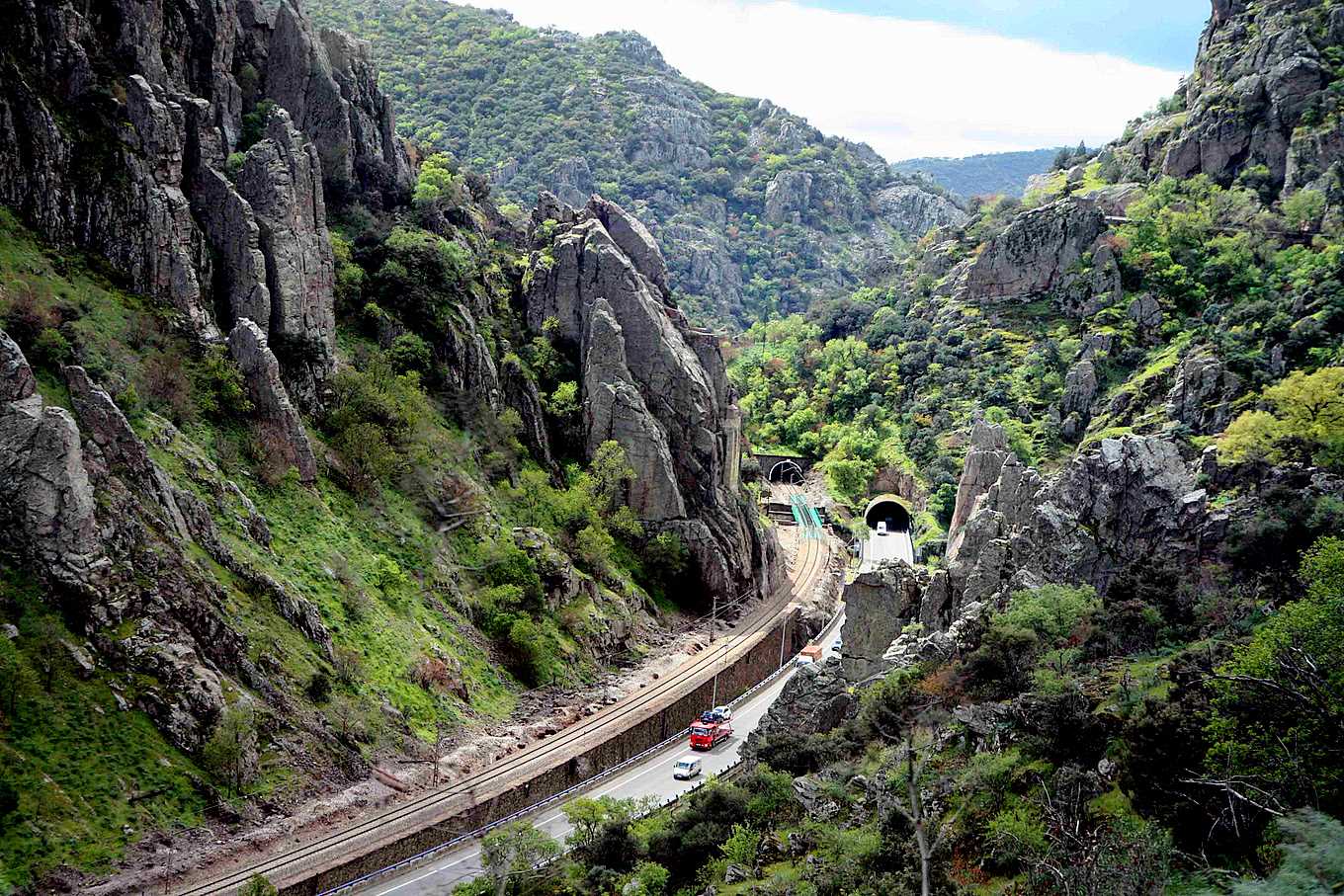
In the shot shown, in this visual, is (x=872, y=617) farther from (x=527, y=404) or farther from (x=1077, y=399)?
(x=1077, y=399)

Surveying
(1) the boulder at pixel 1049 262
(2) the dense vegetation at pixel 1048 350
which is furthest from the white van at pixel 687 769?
(1) the boulder at pixel 1049 262

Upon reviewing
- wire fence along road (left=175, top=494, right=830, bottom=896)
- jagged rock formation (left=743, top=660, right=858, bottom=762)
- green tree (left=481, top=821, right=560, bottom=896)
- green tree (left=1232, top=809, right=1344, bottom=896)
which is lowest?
wire fence along road (left=175, top=494, right=830, bottom=896)

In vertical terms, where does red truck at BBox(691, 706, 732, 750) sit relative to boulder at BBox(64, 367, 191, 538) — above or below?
below

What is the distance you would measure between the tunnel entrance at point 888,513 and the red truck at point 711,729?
142 ft

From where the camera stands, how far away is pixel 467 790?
47375 mm

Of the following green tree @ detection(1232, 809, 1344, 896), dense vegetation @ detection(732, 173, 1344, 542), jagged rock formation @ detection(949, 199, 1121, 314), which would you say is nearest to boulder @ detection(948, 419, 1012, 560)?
dense vegetation @ detection(732, 173, 1344, 542)

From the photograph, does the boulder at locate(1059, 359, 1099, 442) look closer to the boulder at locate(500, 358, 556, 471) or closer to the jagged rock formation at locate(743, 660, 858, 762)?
the boulder at locate(500, 358, 556, 471)

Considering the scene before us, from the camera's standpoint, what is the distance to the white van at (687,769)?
54.6m

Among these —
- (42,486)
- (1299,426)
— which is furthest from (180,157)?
(1299,426)

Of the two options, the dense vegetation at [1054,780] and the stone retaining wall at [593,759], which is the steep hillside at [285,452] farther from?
the dense vegetation at [1054,780]

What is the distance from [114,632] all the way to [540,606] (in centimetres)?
2508

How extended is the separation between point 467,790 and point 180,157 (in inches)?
1320

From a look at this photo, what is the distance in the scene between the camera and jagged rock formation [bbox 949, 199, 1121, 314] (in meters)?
107

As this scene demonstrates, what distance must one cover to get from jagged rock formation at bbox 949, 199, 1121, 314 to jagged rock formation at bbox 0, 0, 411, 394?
74.4 metres
